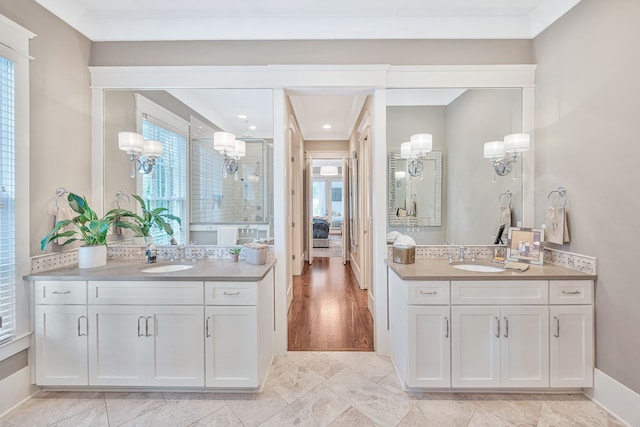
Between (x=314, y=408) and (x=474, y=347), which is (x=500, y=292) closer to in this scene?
(x=474, y=347)

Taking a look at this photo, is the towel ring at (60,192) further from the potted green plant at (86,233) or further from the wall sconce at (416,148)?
the wall sconce at (416,148)

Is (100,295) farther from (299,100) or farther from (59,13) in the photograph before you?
(299,100)

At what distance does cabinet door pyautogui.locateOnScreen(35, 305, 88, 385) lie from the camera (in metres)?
2.01

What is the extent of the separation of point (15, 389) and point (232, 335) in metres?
1.47

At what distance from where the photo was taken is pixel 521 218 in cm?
252

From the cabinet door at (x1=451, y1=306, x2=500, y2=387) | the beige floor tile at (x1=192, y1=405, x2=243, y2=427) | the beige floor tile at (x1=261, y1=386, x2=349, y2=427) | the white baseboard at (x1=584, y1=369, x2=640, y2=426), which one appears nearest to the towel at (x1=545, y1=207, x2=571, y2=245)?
the cabinet door at (x1=451, y1=306, x2=500, y2=387)

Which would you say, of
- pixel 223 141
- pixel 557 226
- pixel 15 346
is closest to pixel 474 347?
pixel 557 226

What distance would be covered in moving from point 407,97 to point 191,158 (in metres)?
2.08

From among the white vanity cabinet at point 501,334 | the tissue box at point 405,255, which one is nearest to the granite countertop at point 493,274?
the white vanity cabinet at point 501,334

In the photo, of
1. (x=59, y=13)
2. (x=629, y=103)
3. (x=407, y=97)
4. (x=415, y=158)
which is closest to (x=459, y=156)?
(x=415, y=158)

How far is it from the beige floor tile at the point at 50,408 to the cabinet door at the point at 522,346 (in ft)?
9.17

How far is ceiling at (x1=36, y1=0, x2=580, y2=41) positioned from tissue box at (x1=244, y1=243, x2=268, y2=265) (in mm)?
1833

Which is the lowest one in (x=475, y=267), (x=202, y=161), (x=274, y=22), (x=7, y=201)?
(x=475, y=267)

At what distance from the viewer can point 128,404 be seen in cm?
194
